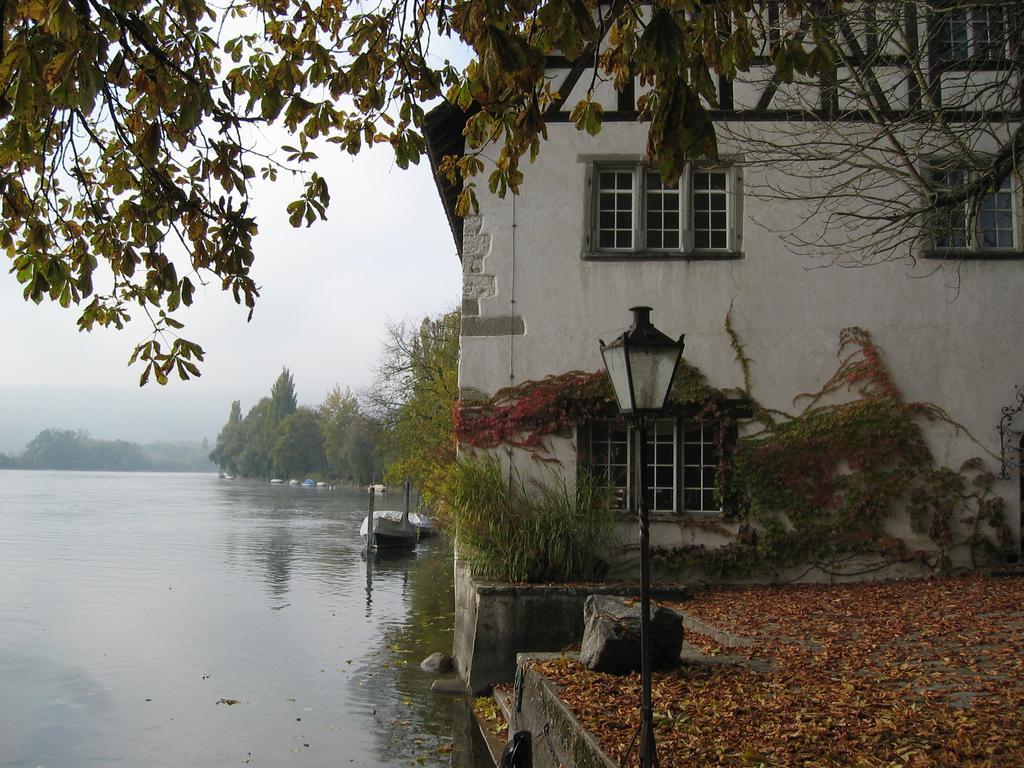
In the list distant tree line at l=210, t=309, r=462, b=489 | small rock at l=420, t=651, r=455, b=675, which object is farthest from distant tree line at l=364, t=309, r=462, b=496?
small rock at l=420, t=651, r=455, b=675

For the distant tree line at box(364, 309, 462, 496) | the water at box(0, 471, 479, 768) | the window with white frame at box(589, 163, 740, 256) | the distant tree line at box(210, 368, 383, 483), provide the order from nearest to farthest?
the water at box(0, 471, 479, 768) → the window with white frame at box(589, 163, 740, 256) → the distant tree line at box(364, 309, 462, 496) → the distant tree line at box(210, 368, 383, 483)

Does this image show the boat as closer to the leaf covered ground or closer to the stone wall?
the stone wall

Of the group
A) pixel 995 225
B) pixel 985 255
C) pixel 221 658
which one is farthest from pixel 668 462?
pixel 221 658

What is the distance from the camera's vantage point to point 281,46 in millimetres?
5383

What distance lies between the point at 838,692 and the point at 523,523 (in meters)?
4.81

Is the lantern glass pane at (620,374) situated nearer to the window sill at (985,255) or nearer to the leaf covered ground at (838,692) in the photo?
the leaf covered ground at (838,692)

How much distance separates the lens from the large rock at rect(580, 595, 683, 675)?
20.3ft

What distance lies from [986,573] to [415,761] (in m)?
6.66

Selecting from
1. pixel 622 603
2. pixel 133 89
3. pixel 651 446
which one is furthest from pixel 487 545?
pixel 133 89

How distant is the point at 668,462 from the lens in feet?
35.7

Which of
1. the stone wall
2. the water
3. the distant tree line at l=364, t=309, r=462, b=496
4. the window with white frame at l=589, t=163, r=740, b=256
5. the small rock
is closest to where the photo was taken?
the water

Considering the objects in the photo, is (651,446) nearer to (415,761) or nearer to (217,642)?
(415,761)

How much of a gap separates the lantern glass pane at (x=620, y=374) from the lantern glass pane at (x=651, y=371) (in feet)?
0.14

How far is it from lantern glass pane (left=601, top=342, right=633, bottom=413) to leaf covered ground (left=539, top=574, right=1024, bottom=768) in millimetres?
1753
